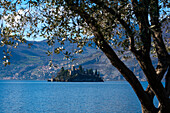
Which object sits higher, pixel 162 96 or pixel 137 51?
pixel 137 51

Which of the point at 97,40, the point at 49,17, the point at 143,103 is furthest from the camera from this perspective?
the point at 49,17

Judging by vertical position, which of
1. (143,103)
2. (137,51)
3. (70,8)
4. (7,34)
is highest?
(70,8)

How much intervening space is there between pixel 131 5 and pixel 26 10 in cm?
528

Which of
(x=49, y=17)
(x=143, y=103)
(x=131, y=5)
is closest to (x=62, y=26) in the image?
(x=49, y=17)

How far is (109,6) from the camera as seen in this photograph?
12711mm

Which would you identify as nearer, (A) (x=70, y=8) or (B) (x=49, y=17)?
(A) (x=70, y=8)

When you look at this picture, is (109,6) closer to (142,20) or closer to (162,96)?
(142,20)

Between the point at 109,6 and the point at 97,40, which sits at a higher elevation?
the point at 109,6

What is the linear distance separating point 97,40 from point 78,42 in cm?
157

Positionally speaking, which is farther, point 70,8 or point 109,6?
point 109,6

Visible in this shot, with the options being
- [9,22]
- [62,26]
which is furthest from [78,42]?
[9,22]

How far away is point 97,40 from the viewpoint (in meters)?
11.4

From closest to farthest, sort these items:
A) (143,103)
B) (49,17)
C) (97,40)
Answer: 1. (97,40)
2. (143,103)
3. (49,17)

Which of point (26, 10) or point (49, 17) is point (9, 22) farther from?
point (49, 17)
